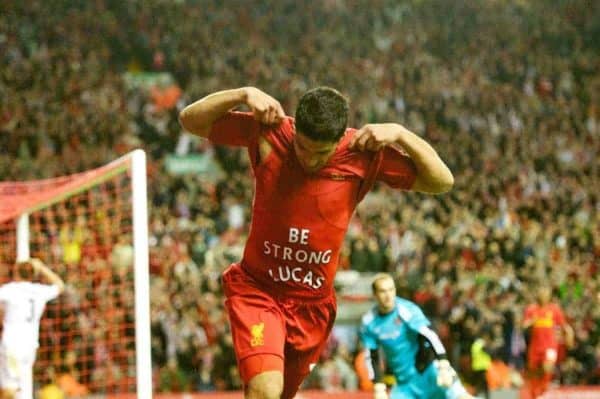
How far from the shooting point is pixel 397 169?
15.7 ft

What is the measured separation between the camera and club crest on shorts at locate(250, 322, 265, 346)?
4.67 metres

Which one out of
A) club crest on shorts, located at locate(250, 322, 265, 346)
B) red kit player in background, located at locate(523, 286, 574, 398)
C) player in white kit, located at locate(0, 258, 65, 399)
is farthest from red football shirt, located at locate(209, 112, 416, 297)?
red kit player in background, located at locate(523, 286, 574, 398)

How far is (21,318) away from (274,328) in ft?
18.2

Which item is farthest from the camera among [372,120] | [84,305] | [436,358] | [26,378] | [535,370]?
[372,120]

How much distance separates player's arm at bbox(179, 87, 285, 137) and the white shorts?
5263mm

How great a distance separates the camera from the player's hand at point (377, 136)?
177 inches

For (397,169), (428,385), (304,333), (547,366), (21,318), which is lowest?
(547,366)

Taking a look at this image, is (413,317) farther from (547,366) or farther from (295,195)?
(547,366)

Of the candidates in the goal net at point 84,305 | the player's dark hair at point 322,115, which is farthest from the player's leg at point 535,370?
the player's dark hair at point 322,115

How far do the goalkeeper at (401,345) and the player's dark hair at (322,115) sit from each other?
397cm

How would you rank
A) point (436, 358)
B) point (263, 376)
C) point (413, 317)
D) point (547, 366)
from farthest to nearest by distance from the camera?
point (547, 366) < point (413, 317) < point (436, 358) < point (263, 376)

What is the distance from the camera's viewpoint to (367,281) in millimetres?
16672

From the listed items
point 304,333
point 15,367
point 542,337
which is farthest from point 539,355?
point 304,333

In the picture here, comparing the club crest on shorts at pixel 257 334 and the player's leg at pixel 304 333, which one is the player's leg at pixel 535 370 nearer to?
the player's leg at pixel 304 333
